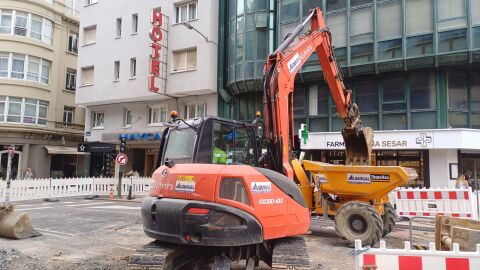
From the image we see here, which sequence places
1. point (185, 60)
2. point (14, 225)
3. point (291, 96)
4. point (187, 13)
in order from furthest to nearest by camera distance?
point (187, 13) < point (185, 60) < point (14, 225) < point (291, 96)

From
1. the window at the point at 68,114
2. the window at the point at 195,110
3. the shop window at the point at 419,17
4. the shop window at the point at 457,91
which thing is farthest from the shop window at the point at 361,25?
the window at the point at 68,114

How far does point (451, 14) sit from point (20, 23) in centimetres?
2866

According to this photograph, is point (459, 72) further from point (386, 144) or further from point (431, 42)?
point (386, 144)

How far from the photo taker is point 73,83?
3475cm

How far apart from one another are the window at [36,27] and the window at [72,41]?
10.2 feet

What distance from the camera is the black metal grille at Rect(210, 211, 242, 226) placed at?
5.27 metres

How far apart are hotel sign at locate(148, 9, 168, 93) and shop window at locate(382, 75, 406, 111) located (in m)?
12.2

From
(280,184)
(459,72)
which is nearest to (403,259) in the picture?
(280,184)

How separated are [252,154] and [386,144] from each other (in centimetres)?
1265

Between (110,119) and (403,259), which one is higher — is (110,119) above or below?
above

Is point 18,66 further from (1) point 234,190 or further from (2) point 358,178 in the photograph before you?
(1) point 234,190

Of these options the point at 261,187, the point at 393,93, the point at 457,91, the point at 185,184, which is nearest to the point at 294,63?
the point at 261,187

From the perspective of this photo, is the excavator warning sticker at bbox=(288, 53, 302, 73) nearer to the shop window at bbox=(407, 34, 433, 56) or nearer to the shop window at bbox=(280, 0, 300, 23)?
the shop window at bbox=(407, 34, 433, 56)

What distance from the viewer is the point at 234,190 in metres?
5.40
